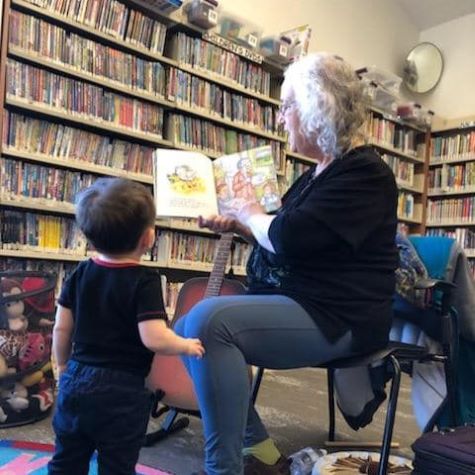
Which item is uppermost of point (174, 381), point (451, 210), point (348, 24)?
point (348, 24)

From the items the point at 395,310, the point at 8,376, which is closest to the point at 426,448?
the point at 395,310

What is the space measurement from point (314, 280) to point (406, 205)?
11.5 ft

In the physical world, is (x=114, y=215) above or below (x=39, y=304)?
above

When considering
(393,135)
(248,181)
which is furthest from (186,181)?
(393,135)

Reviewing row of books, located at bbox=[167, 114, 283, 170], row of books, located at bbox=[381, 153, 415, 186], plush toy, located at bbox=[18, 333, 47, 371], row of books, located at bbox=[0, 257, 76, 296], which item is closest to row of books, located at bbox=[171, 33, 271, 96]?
row of books, located at bbox=[167, 114, 283, 170]

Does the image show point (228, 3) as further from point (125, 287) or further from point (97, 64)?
point (125, 287)

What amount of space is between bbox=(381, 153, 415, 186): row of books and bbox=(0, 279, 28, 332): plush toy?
321cm

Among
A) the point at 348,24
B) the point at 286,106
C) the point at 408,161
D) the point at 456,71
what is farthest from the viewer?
the point at 456,71

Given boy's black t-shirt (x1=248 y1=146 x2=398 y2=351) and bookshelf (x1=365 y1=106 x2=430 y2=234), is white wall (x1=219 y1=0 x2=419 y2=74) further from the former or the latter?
boy's black t-shirt (x1=248 y1=146 x2=398 y2=351)

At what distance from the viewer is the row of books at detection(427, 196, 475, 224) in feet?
14.1

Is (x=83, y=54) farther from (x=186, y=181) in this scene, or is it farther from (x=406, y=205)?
(x=406, y=205)

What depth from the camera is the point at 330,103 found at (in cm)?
130

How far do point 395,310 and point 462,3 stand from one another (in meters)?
3.82

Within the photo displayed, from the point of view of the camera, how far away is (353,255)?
1.24m
